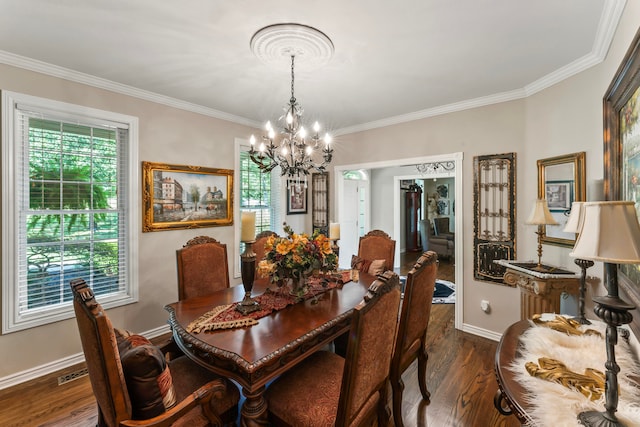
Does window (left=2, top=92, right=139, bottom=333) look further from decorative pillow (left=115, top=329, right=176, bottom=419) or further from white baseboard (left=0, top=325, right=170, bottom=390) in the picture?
decorative pillow (left=115, top=329, right=176, bottom=419)

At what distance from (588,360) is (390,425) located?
131 centimetres

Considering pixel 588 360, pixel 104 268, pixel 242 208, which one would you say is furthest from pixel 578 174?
pixel 104 268

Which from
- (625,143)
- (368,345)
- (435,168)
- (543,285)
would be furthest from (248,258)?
(435,168)

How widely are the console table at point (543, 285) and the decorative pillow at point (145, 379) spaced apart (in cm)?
276

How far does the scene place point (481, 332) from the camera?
322cm

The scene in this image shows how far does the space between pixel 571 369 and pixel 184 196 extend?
359 cm

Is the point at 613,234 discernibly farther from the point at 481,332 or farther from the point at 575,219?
the point at 481,332

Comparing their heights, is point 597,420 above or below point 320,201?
below

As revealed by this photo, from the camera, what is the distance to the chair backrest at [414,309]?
1730mm

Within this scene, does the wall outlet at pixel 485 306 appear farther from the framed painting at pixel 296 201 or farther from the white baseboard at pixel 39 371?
the white baseboard at pixel 39 371

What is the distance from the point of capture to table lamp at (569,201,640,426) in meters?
0.86

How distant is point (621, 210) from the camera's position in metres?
0.88

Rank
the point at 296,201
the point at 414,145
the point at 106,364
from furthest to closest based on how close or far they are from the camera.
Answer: the point at 296,201 → the point at 414,145 → the point at 106,364

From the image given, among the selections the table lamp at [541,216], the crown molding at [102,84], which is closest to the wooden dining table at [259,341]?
the table lamp at [541,216]
